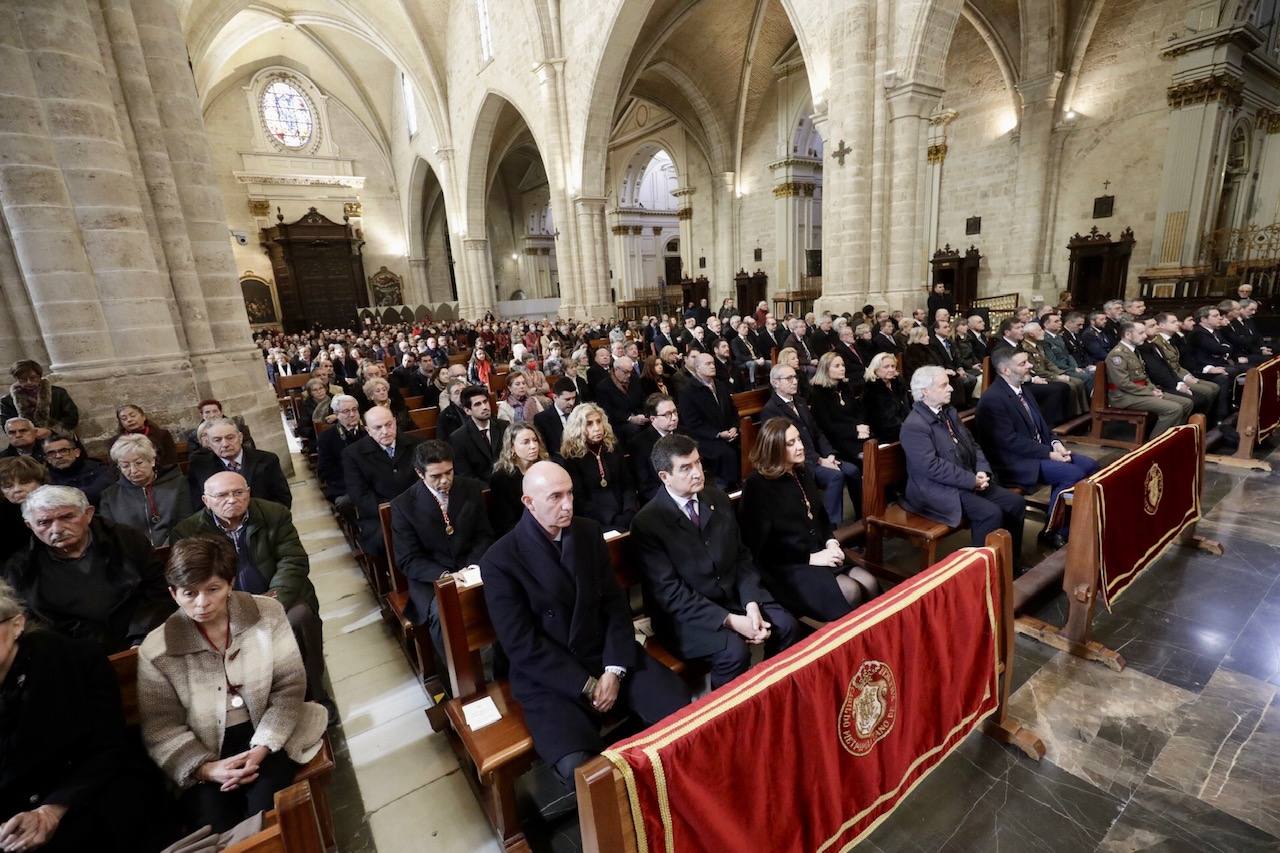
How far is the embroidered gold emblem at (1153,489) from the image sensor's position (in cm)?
295

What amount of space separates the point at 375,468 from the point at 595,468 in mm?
1456

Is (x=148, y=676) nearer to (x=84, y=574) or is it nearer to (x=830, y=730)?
(x=84, y=574)

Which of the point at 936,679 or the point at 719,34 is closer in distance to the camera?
the point at 936,679

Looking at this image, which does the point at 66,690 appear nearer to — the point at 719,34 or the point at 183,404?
the point at 183,404

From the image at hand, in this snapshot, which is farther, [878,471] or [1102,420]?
[1102,420]

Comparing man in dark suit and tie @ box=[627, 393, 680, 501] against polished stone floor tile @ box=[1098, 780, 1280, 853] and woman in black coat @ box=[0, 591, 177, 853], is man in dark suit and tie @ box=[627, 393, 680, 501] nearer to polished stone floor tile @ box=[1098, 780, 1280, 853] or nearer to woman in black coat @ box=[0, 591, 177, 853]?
polished stone floor tile @ box=[1098, 780, 1280, 853]

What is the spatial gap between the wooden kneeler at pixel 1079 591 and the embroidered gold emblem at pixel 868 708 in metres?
0.99

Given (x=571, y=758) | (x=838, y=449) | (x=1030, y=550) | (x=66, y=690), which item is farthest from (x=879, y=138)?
(x=66, y=690)

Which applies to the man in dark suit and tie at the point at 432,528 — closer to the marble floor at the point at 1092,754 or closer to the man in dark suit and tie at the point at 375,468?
the marble floor at the point at 1092,754

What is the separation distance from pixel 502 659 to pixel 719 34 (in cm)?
1913

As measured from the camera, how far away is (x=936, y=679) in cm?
188

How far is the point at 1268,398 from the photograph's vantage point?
4984 millimetres

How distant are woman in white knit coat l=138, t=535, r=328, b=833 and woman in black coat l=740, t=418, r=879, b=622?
1995mm

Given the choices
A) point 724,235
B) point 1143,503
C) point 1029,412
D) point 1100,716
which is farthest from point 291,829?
point 724,235
